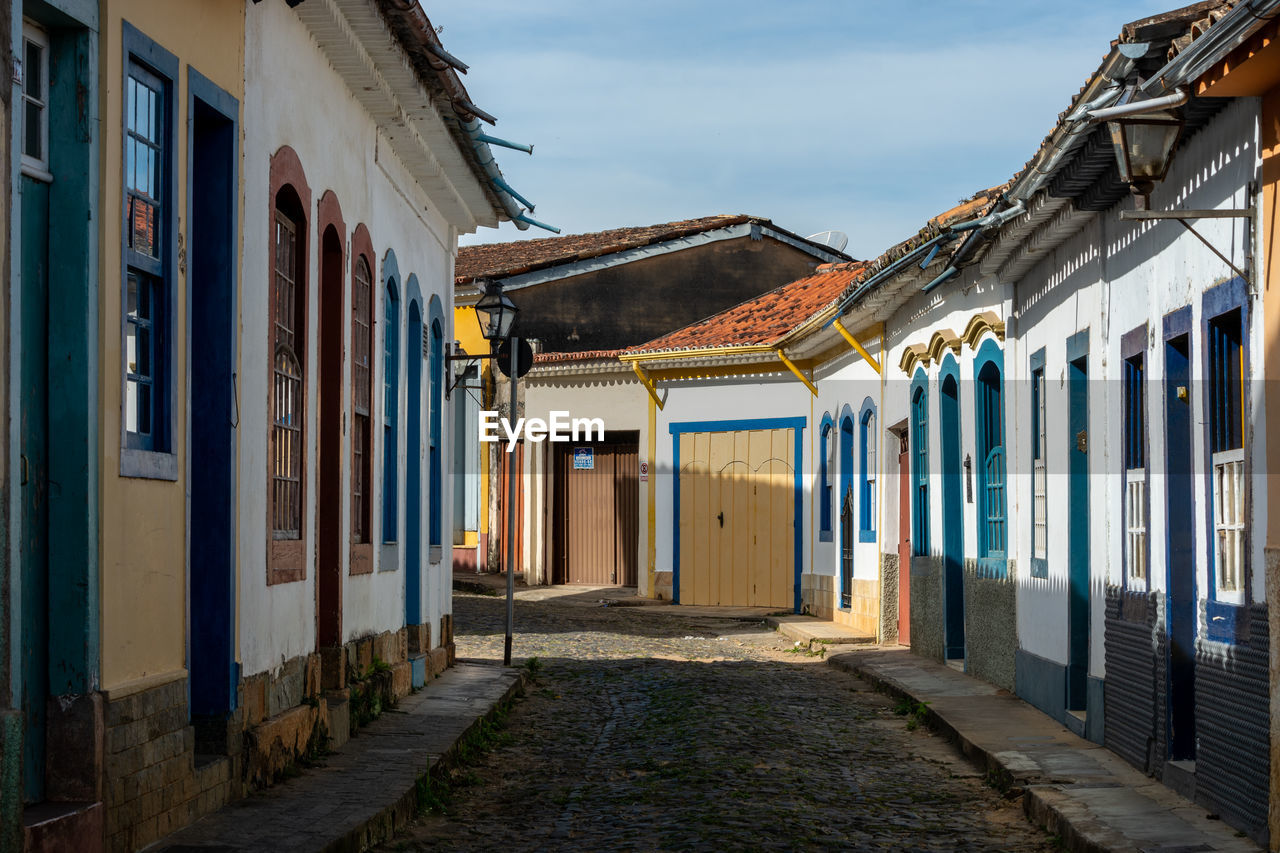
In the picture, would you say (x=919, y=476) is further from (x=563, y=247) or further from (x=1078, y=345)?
(x=563, y=247)

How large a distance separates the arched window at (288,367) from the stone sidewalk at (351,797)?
1.16 m

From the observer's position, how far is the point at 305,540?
8789mm

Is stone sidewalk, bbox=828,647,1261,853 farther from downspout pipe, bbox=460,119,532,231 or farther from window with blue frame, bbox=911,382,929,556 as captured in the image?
downspout pipe, bbox=460,119,532,231

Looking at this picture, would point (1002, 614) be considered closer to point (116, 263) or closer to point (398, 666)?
point (398, 666)

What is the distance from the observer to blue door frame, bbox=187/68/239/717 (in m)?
7.11

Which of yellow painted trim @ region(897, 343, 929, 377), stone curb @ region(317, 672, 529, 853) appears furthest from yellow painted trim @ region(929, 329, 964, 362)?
stone curb @ region(317, 672, 529, 853)

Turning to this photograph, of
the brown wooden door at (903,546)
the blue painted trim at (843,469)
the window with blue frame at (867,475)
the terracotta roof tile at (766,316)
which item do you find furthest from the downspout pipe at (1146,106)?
the terracotta roof tile at (766,316)

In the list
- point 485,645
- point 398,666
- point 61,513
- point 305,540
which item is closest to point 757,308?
point 485,645

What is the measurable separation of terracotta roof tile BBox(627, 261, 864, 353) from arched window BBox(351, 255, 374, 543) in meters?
10.8

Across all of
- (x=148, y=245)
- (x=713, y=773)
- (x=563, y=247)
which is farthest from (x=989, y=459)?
(x=563, y=247)

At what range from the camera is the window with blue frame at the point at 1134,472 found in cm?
889

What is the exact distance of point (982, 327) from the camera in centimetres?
1316

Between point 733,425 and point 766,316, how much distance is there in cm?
185

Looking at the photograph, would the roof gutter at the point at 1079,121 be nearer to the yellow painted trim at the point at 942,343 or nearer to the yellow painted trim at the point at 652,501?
the yellow painted trim at the point at 942,343
